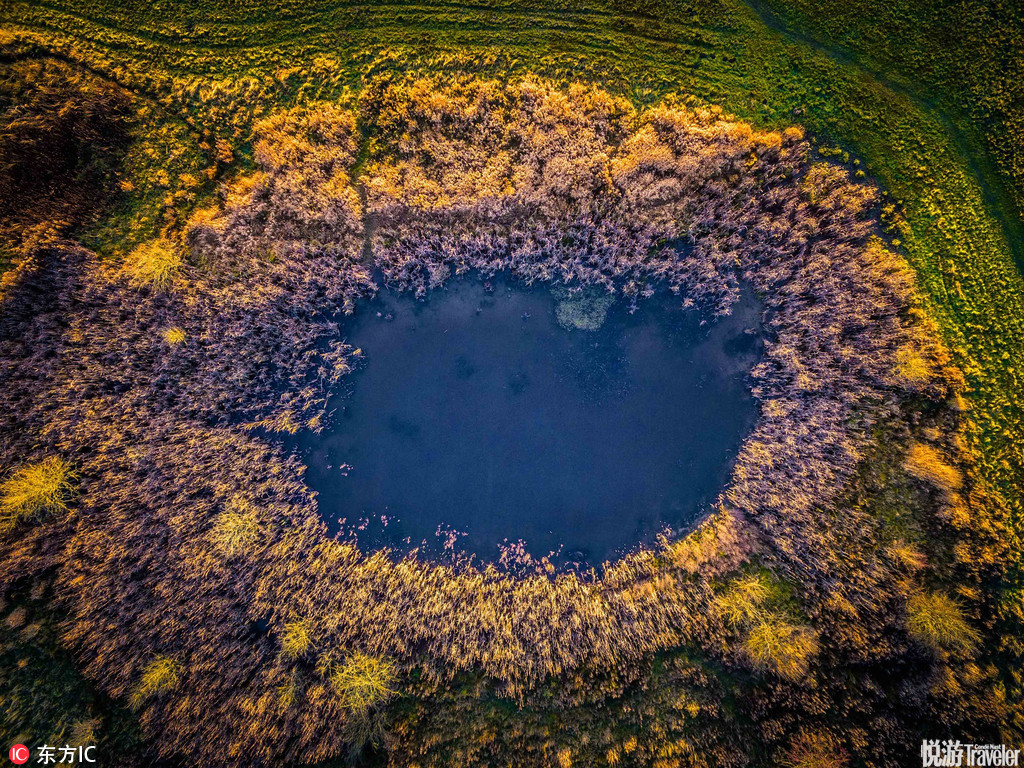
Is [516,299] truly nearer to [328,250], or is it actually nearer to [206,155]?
[328,250]

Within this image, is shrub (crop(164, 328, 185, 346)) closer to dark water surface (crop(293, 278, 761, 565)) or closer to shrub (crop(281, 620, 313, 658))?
dark water surface (crop(293, 278, 761, 565))

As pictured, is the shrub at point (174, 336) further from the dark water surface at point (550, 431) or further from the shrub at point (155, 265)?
the dark water surface at point (550, 431)

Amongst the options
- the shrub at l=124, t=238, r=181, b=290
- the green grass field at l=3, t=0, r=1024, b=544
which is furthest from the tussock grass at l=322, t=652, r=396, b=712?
the green grass field at l=3, t=0, r=1024, b=544

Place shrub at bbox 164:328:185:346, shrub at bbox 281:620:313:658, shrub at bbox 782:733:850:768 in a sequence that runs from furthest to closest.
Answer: shrub at bbox 164:328:185:346
shrub at bbox 281:620:313:658
shrub at bbox 782:733:850:768

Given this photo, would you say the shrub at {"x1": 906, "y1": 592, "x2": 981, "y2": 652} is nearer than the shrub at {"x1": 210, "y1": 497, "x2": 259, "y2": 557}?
Yes

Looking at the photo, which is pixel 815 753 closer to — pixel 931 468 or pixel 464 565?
pixel 931 468

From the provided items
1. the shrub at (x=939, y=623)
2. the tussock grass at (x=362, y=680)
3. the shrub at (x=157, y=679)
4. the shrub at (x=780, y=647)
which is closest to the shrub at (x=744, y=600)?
the shrub at (x=780, y=647)

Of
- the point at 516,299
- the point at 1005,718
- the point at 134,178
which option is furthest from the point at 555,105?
the point at 1005,718
